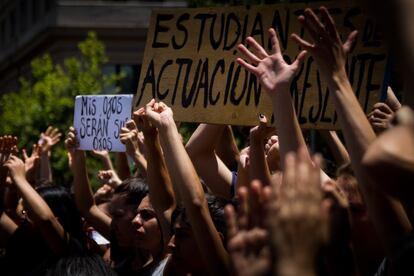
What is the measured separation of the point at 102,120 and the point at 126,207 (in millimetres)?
1684

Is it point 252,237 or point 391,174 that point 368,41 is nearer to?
point 391,174

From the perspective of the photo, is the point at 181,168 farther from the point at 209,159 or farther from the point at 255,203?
the point at 255,203

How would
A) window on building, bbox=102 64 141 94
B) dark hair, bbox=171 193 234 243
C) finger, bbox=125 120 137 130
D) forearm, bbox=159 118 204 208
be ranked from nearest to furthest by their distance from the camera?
forearm, bbox=159 118 204 208 → dark hair, bbox=171 193 234 243 → finger, bbox=125 120 137 130 → window on building, bbox=102 64 141 94

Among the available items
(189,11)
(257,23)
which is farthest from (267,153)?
(189,11)

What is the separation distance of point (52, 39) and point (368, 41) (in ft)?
99.5

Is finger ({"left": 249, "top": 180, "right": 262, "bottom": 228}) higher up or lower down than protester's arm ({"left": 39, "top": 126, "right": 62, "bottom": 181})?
lower down

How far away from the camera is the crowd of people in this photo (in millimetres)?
2299

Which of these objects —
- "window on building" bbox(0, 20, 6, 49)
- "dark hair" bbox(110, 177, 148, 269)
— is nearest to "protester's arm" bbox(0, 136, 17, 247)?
"dark hair" bbox(110, 177, 148, 269)

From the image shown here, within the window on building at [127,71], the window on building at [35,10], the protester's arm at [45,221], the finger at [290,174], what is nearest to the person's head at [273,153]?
the protester's arm at [45,221]

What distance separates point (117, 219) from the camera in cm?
560

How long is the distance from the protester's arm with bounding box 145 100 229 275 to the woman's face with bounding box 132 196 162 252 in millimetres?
724

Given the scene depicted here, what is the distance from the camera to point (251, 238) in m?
2.30

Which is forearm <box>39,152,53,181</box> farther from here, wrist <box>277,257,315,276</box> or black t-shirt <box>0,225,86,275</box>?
wrist <box>277,257,315,276</box>

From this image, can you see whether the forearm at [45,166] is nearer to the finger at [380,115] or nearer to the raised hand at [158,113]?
the raised hand at [158,113]
